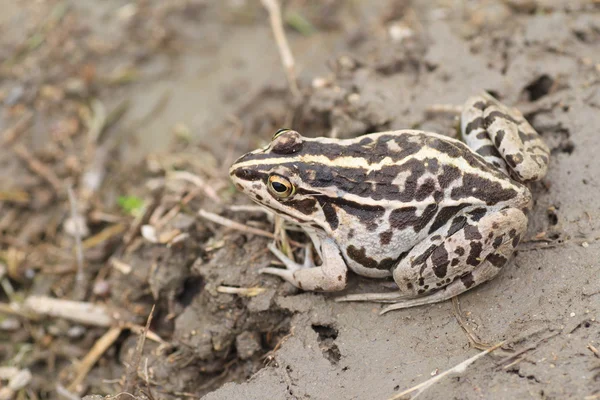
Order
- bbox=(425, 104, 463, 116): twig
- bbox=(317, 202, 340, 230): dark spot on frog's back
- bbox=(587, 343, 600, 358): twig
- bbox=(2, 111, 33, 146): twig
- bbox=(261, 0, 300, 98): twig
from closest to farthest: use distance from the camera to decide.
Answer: bbox=(587, 343, 600, 358): twig → bbox=(317, 202, 340, 230): dark spot on frog's back → bbox=(425, 104, 463, 116): twig → bbox=(261, 0, 300, 98): twig → bbox=(2, 111, 33, 146): twig

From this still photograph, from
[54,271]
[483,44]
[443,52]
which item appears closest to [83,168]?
[54,271]

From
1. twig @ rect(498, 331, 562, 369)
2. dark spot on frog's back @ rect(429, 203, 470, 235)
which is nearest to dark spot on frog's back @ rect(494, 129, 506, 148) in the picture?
dark spot on frog's back @ rect(429, 203, 470, 235)

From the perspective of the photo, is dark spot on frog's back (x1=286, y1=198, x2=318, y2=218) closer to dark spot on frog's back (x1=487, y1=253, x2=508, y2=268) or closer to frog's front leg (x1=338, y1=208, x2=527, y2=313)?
frog's front leg (x1=338, y1=208, x2=527, y2=313)

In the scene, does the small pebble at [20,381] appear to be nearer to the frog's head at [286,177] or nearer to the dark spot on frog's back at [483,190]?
the frog's head at [286,177]

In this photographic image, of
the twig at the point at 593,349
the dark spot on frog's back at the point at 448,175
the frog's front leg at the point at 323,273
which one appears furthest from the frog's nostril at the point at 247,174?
the twig at the point at 593,349

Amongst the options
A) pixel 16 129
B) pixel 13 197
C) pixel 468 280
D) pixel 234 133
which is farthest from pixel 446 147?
pixel 16 129

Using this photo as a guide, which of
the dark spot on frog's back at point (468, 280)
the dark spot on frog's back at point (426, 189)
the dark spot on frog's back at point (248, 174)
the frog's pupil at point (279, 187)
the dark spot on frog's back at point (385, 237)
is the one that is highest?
the dark spot on frog's back at point (248, 174)

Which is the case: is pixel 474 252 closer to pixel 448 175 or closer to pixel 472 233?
pixel 472 233
